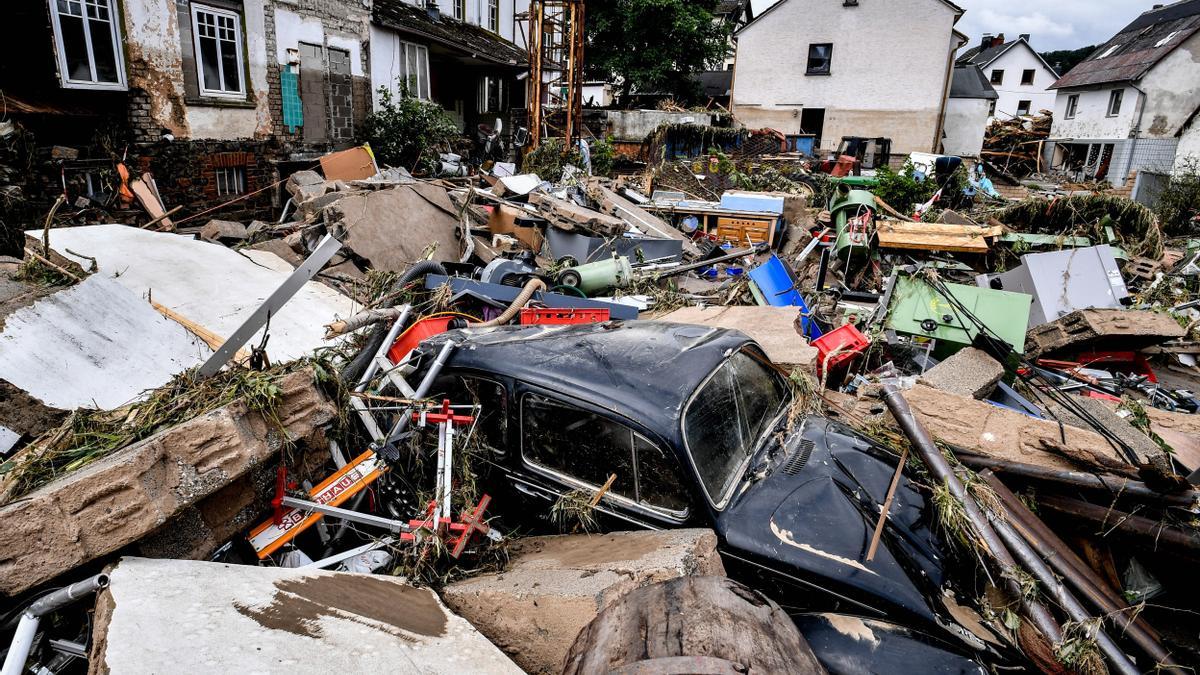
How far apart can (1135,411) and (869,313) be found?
2750 mm

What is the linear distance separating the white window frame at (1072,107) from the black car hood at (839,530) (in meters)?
37.1

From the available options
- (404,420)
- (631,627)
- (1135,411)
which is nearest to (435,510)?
(404,420)

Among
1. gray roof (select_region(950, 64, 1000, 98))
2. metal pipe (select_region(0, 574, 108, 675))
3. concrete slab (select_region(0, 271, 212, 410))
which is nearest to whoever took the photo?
metal pipe (select_region(0, 574, 108, 675))

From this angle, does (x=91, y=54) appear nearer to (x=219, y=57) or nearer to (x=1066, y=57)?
(x=219, y=57)

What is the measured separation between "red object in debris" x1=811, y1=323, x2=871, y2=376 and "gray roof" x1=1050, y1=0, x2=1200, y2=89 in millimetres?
30669

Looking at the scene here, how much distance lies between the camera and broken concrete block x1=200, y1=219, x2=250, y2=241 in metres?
8.27

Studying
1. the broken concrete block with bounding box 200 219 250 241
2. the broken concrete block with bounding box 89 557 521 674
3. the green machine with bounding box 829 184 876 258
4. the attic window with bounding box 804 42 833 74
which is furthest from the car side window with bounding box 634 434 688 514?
the attic window with bounding box 804 42 833 74

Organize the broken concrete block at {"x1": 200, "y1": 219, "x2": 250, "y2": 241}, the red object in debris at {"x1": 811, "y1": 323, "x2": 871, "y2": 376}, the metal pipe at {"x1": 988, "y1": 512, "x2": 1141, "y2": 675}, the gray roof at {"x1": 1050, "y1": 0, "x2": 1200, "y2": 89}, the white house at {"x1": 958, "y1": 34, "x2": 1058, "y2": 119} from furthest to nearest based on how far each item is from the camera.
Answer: the white house at {"x1": 958, "y1": 34, "x2": 1058, "y2": 119} → the gray roof at {"x1": 1050, "y1": 0, "x2": 1200, "y2": 89} → the broken concrete block at {"x1": 200, "y1": 219, "x2": 250, "y2": 241} → the red object in debris at {"x1": 811, "y1": 323, "x2": 871, "y2": 376} → the metal pipe at {"x1": 988, "y1": 512, "x2": 1141, "y2": 675}

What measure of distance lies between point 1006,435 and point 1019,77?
165ft

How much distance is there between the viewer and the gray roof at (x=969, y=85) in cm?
2750

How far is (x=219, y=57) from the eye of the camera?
37.8 ft

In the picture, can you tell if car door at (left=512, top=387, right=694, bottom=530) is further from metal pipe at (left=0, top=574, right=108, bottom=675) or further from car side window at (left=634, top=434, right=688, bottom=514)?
metal pipe at (left=0, top=574, right=108, bottom=675)

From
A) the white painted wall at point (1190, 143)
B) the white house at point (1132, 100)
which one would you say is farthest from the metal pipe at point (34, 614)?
the white painted wall at point (1190, 143)

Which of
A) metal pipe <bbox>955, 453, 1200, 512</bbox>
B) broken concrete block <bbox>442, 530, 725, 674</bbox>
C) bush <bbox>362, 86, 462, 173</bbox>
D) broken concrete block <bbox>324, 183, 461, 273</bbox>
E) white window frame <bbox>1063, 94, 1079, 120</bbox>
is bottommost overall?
broken concrete block <bbox>442, 530, 725, 674</bbox>
